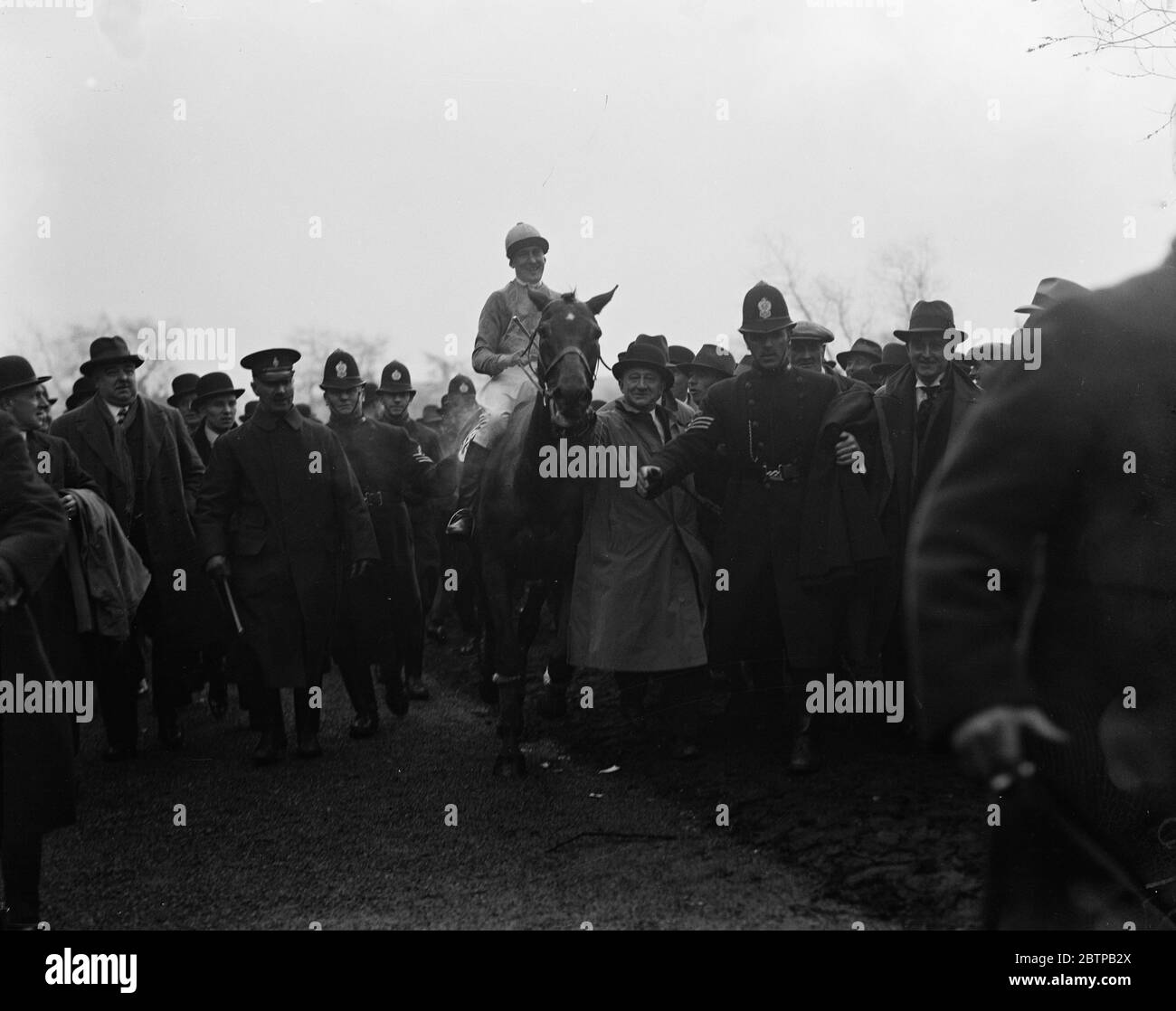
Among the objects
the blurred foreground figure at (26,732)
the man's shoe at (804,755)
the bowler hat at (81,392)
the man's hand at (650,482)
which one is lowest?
the man's shoe at (804,755)

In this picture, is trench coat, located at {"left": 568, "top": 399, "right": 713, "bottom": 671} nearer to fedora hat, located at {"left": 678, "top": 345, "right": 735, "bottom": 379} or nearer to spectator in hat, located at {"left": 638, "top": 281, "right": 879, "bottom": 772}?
spectator in hat, located at {"left": 638, "top": 281, "right": 879, "bottom": 772}

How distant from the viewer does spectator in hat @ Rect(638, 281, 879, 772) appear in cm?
808

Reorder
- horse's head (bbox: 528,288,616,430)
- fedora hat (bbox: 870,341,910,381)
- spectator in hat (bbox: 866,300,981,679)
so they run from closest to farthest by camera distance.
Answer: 1. horse's head (bbox: 528,288,616,430)
2. spectator in hat (bbox: 866,300,981,679)
3. fedora hat (bbox: 870,341,910,381)

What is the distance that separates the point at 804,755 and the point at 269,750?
11.4ft

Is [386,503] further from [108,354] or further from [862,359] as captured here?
[862,359]

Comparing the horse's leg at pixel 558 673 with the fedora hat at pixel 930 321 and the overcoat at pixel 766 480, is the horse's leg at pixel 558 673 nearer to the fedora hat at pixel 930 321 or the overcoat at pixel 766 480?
the overcoat at pixel 766 480

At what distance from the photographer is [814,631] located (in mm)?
8070

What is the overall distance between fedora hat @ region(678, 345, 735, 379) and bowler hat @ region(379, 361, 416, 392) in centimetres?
331

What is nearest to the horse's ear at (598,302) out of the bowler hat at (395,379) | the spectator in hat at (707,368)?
the spectator in hat at (707,368)

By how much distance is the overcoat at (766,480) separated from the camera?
8109 millimetres

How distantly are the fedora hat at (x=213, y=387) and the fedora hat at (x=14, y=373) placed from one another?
3932 millimetres

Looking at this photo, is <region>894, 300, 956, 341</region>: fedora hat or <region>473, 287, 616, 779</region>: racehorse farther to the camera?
<region>894, 300, 956, 341</region>: fedora hat

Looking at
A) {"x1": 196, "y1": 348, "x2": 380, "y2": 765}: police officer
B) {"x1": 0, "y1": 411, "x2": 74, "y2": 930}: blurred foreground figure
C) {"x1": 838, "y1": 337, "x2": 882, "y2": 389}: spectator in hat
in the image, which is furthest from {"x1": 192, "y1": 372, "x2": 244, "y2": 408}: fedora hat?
{"x1": 0, "y1": 411, "x2": 74, "y2": 930}: blurred foreground figure

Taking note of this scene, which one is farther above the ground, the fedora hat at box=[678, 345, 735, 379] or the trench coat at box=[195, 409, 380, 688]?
the fedora hat at box=[678, 345, 735, 379]
